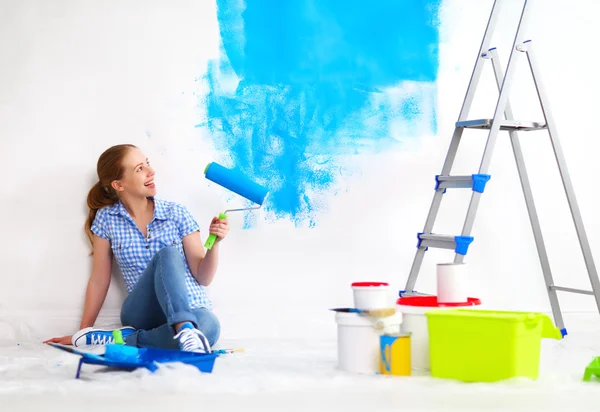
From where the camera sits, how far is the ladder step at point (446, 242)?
2418 millimetres

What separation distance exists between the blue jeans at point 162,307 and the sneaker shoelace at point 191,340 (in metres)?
0.08

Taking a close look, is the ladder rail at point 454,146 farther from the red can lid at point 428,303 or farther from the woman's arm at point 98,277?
the woman's arm at point 98,277

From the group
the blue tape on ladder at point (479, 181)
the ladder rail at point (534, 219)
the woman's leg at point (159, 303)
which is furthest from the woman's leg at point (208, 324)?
the ladder rail at point (534, 219)

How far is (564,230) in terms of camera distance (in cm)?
294

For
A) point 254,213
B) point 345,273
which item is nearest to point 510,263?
point 345,273

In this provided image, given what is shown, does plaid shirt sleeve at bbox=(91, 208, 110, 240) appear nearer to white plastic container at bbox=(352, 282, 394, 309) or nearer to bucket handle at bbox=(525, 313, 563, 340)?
white plastic container at bbox=(352, 282, 394, 309)

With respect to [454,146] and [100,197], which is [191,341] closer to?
[100,197]

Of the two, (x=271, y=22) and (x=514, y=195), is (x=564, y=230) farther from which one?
(x=271, y=22)

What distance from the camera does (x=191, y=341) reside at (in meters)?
2.05

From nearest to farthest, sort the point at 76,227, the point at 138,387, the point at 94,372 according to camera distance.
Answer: the point at 138,387
the point at 94,372
the point at 76,227

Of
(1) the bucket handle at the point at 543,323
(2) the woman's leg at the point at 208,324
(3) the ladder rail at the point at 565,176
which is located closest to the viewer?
(1) the bucket handle at the point at 543,323

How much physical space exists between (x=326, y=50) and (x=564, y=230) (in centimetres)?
123

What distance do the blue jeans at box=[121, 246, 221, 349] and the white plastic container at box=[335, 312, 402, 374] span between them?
50cm

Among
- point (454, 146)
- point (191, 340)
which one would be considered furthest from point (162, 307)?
point (454, 146)
